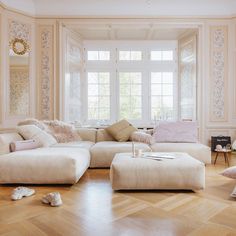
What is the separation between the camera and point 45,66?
5.37 m

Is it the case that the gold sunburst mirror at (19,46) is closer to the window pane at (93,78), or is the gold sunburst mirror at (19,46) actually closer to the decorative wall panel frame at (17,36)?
the decorative wall panel frame at (17,36)

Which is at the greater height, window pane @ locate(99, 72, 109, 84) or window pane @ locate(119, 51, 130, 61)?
window pane @ locate(119, 51, 130, 61)

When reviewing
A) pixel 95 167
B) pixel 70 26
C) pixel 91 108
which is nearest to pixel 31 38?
pixel 70 26

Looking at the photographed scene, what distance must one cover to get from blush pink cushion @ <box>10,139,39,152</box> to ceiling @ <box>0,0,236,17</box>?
3.23 m

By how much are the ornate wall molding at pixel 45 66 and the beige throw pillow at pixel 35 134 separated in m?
1.78

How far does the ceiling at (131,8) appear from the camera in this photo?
5.30 meters

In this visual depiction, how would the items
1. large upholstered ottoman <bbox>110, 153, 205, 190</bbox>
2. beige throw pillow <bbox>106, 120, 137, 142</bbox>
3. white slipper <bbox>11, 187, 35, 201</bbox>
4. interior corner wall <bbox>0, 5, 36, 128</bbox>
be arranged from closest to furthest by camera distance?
white slipper <bbox>11, 187, 35, 201</bbox> → large upholstered ottoman <bbox>110, 153, 205, 190</bbox> → beige throw pillow <bbox>106, 120, 137, 142</bbox> → interior corner wall <bbox>0, 5, 36, 128</bbox>

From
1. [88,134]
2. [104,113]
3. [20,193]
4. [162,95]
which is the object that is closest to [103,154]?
[88,134]

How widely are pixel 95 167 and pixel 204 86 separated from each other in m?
3.09

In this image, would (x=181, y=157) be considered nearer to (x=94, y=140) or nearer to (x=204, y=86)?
(x=94, y=140)

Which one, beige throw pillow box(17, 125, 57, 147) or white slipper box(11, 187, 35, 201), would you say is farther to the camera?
beige throw pillow box(17, 125, 57, 147)

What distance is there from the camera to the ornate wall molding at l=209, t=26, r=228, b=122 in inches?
212

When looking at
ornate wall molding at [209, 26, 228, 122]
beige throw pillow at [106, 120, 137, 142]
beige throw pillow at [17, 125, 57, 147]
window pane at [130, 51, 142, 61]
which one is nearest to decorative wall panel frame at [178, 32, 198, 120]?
ornate wall molding at [209, 26, 228, 122]

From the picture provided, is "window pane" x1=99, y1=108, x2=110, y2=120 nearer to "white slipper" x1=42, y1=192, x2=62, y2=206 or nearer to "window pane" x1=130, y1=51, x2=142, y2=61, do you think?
"window pane" x1=130, y1=51, x2=142, y2=61
